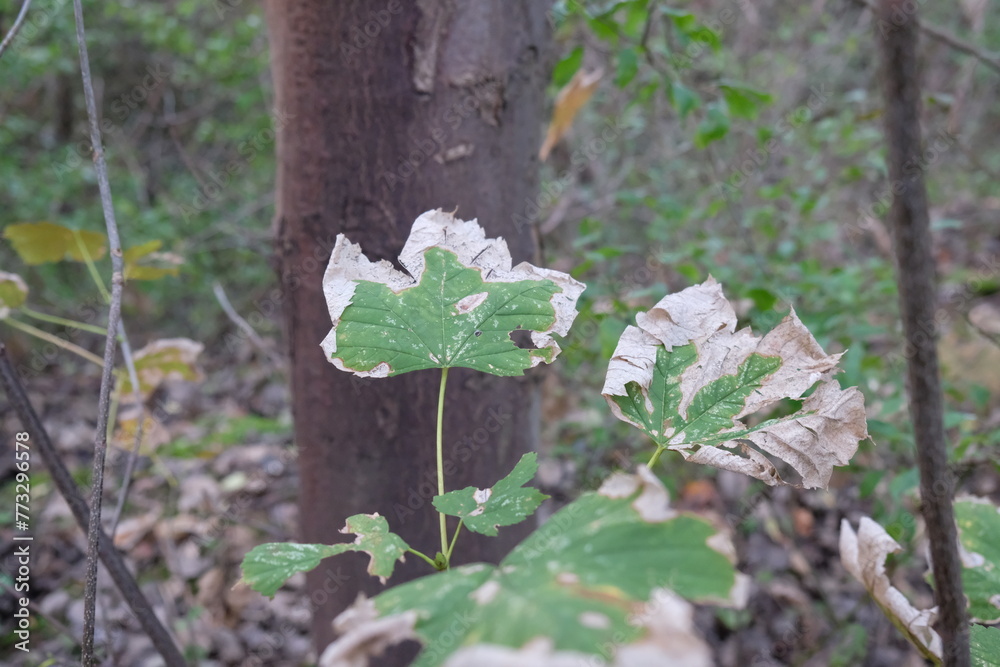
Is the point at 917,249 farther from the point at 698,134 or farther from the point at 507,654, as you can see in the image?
the point at 698,134

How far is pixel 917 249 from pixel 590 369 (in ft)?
6.57

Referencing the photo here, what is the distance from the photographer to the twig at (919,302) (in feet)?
1.17

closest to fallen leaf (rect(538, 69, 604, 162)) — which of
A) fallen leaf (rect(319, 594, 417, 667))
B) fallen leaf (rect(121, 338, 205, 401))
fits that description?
fallen leaf (rect(121, 338, 205, 401))

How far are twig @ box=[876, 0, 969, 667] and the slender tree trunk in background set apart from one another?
0.63m

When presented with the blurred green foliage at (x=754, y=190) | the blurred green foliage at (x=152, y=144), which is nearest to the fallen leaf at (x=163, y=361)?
the blurred green foliage at (x=754, y=190)

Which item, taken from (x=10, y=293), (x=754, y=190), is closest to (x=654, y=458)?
(x=10, y=293)

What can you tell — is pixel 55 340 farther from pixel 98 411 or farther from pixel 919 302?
pixel 919 302

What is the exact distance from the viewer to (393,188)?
925 mm

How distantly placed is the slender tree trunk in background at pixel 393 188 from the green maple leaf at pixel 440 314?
358mm

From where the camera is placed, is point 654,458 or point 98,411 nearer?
point 654,458

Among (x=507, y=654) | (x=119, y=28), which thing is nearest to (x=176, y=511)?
(x=507, y=654)

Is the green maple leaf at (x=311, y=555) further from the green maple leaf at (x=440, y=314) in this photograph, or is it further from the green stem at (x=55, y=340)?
the green stem at (x=55, y=340)

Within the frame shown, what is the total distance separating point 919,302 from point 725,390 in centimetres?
19

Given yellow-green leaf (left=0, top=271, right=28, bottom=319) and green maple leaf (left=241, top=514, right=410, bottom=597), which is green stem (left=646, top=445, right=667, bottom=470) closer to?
green maple leaf (left=241, top=514, right=410, bottom=597)
